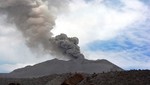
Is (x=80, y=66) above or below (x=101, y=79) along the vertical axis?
above

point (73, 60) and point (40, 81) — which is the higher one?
point (73, 60)

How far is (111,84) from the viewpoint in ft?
127

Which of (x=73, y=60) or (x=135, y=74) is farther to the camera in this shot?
(x=73, y=60)

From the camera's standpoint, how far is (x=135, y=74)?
40062mm

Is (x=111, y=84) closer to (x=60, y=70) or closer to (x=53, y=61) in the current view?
(x=60, y=70)

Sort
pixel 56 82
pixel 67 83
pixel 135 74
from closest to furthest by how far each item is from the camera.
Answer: pixel 135 74 < pixel 67 83 < pixel 56 82

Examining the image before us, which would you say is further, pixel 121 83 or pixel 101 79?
pixel 101 79

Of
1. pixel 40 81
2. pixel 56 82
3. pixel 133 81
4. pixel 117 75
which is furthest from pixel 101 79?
pixel 40 81

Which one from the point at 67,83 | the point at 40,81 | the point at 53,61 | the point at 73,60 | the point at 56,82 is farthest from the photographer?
the point at 53,61

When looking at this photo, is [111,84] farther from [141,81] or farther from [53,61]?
[53,61]

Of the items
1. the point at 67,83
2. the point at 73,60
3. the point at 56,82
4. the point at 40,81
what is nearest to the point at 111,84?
the point at 67,83

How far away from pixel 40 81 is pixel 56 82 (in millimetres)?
10446

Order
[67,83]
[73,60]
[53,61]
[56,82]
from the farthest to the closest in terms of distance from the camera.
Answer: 1. [53,61]
2. [73,60]
3. [56,82]
4. [67,83]

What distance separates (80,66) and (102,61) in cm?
2633
